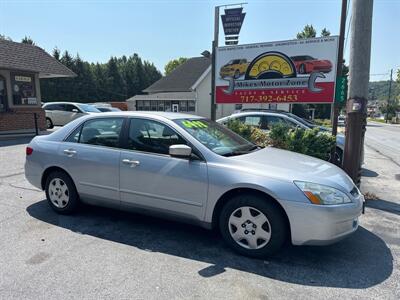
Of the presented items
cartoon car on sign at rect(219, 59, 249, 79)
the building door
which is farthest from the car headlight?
the building door

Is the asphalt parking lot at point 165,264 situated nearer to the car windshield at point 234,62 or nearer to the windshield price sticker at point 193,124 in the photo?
the windshield price sticker at point 193,124

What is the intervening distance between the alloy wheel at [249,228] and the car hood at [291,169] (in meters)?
0.44

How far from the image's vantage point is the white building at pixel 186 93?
3105 centimetres

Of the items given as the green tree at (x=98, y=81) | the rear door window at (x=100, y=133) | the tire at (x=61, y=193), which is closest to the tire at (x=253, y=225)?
the rear door window at (x=100, y=133)

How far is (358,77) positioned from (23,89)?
15118 millimetres

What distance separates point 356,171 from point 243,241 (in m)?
3.37

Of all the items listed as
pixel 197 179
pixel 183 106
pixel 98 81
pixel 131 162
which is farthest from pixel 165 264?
pixel 98 81

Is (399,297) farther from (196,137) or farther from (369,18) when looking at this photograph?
(369,18)

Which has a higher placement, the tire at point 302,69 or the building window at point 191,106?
the tire at point 302,69

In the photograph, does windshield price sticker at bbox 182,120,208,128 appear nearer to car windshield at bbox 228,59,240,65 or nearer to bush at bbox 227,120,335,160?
bush at bbox 227,120,335,160

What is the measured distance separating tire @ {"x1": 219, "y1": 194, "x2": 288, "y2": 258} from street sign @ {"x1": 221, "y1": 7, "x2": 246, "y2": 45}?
24.1 feet

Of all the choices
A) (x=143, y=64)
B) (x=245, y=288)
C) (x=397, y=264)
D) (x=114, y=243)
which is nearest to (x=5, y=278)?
(x=114, y=243)

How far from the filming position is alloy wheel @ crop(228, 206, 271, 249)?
11.3ft

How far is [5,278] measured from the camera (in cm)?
308
